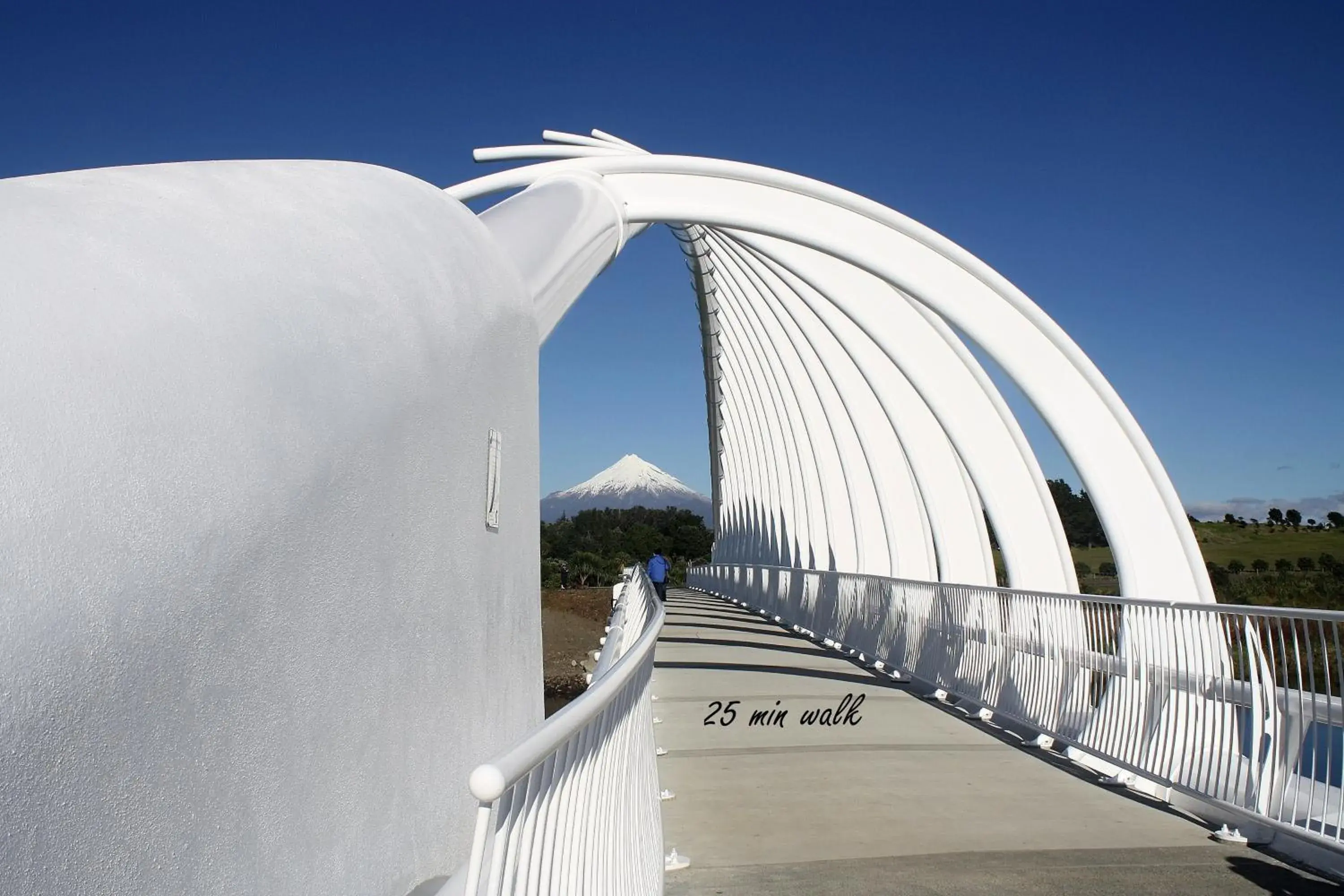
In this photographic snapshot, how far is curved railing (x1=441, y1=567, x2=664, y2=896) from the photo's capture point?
2139mm

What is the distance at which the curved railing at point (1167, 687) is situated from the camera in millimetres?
6043

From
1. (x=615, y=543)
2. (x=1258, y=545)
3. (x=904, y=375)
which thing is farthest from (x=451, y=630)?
(x=615, y=543)

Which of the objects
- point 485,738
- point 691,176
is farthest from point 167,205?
point 691,176

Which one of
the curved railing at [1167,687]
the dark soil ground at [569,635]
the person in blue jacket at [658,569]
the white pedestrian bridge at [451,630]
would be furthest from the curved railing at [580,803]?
the person in blue jacket at [658,569]

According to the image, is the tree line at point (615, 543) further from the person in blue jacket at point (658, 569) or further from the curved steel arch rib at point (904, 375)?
the curved steel arch rib at point (904, 375)

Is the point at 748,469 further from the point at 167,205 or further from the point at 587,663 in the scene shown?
the point at 167,205

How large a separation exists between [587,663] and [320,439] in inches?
908

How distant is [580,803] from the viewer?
9.88 ft

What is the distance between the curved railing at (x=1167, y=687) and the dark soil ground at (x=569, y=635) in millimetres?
8745

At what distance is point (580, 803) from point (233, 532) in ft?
4.09

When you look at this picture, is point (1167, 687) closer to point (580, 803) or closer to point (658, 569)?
point (580, 803)

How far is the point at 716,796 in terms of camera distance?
7441 millimetres

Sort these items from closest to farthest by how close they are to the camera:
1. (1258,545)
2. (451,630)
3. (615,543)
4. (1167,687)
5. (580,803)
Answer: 1. (580,803)
2. (451,630)
3. (1167,687)
4. (1258,545)
5. (615,543)

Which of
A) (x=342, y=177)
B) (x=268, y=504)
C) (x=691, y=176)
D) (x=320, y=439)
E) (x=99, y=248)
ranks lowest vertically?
(x=268, y=504)
